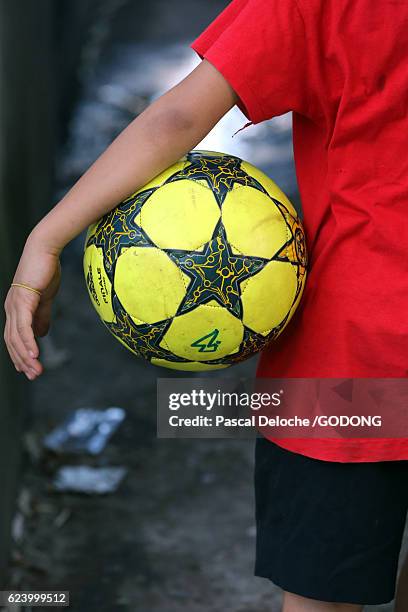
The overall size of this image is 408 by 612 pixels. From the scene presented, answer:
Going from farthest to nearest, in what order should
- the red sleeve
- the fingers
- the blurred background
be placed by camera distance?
1. the blurred background
2. the fingers
3. the red sleeve

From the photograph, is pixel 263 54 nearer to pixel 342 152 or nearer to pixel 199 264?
pixel 342 152

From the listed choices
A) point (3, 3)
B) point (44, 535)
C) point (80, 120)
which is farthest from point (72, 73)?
point (44, 535)

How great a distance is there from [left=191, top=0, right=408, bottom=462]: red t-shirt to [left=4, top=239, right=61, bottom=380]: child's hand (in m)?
0.51

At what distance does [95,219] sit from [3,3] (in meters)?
2.00

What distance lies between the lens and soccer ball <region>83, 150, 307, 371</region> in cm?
192

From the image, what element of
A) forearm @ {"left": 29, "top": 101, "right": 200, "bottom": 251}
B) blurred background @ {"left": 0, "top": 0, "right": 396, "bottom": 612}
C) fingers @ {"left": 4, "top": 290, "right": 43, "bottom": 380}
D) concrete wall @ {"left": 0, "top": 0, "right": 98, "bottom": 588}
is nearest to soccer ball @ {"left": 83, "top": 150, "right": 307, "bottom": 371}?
forearm @ {"left": 29, "top": 101, "right": 200, "bottom": 251}

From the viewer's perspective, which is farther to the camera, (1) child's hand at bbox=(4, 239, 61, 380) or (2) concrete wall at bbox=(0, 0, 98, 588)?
(2) concrete wall at bbox=(0, 0, 98, 588)

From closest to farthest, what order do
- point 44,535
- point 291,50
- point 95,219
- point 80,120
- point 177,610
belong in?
point 291,50 < point 95,219 < point 177,610 < point 44,535 < point 80,120

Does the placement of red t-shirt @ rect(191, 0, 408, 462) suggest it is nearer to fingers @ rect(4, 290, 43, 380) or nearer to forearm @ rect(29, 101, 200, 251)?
forearm @ rect(29, 101, 200, 251)

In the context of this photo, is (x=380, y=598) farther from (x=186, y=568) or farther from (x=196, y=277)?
(x=186, y=568)

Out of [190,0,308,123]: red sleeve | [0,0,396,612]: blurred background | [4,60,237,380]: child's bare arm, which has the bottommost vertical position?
[0,0,396,612]: blurred background

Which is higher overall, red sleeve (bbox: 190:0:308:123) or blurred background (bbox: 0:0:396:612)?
red sleeve (bbox: 190:0:308:123)

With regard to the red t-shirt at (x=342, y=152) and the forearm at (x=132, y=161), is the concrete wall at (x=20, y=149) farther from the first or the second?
the red t-shirt at (x=342, y=152)

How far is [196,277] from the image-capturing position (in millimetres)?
1914
